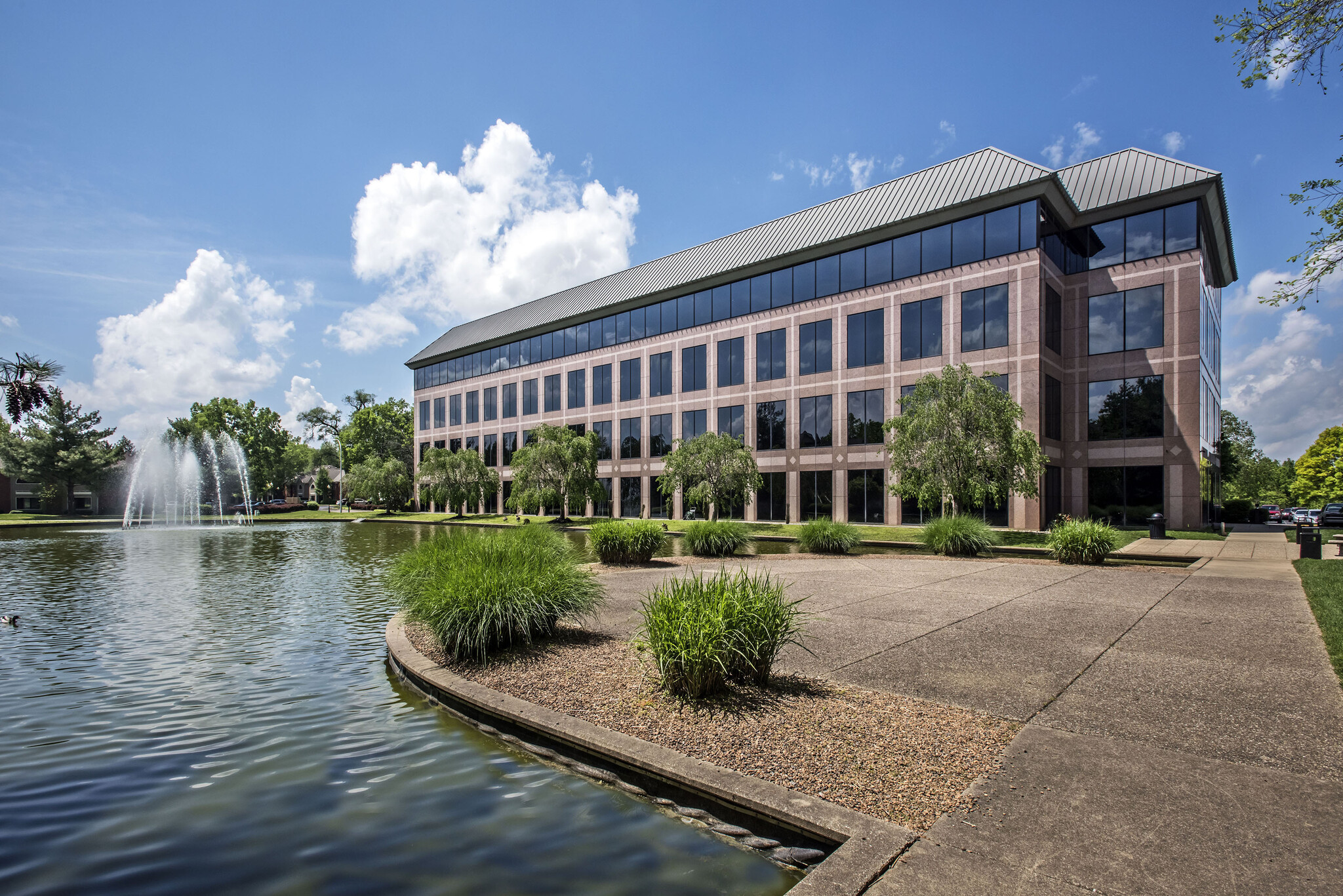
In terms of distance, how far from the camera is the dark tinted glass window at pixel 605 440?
48.5 metres

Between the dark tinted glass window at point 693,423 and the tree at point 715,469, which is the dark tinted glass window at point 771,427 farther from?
the tree at point 715,469

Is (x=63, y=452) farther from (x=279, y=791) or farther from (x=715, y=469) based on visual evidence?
(x=279, y=791)

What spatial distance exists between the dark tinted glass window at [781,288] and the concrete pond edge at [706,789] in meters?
35.7

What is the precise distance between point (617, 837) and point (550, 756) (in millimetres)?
1345

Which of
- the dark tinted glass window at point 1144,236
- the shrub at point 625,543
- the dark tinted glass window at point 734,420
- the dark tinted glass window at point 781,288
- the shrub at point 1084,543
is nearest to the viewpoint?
the shrub at point 1084,543

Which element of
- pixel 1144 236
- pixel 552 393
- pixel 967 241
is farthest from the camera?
pixel 552 393

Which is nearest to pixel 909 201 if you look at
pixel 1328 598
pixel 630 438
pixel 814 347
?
pixel 814 347

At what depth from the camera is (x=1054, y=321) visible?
1293 inches

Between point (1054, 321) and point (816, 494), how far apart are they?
14498 millimetres

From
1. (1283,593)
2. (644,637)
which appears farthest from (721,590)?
(1283,593)

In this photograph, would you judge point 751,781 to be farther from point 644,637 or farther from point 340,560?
point 340,560

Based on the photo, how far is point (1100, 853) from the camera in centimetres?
341

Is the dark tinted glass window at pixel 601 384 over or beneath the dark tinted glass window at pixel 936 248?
beneath

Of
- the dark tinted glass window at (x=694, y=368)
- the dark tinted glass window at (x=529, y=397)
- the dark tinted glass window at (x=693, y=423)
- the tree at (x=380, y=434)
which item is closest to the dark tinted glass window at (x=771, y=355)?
the dark tinted glass window at (x=694, y=368)
